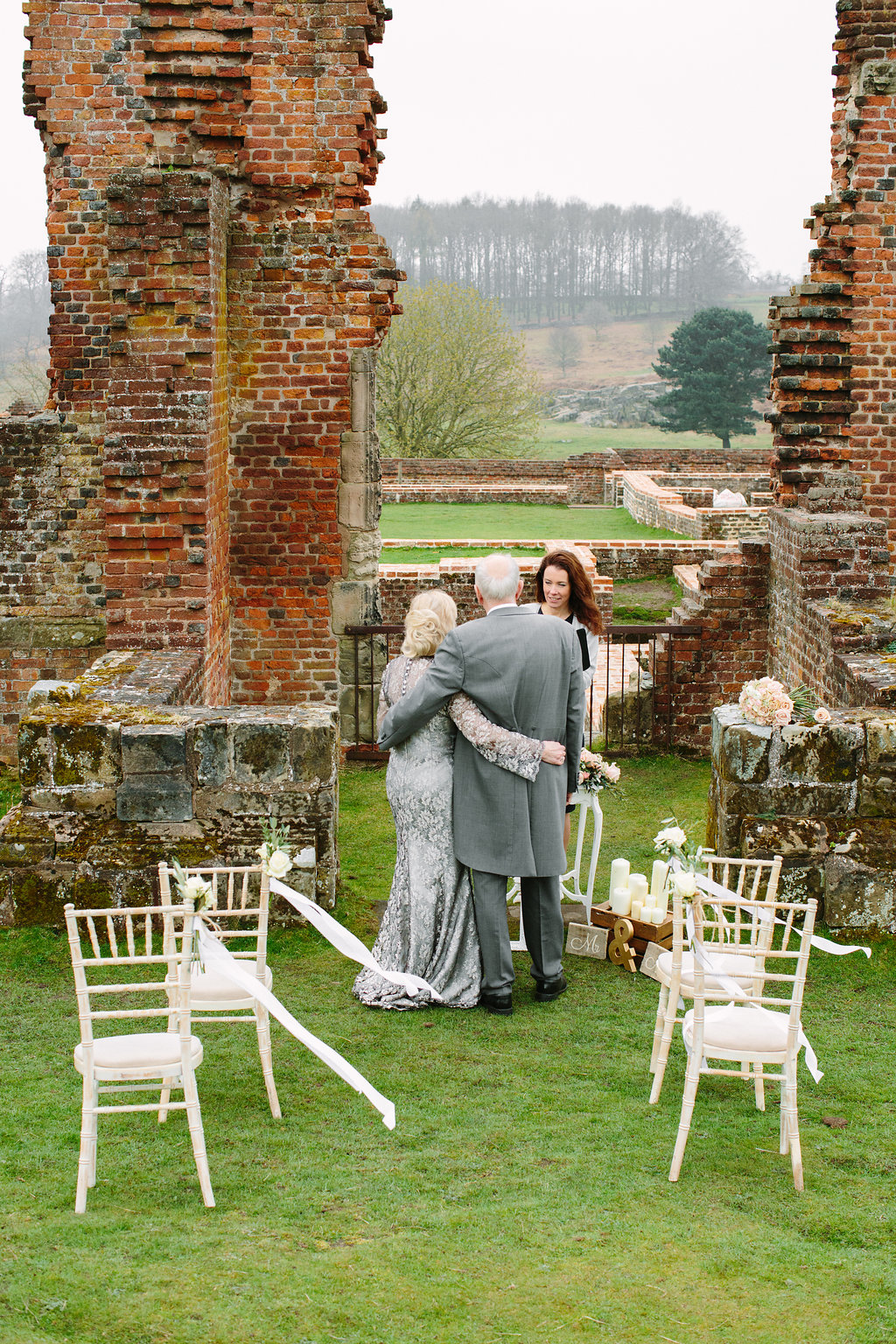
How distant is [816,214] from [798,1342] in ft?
29.5

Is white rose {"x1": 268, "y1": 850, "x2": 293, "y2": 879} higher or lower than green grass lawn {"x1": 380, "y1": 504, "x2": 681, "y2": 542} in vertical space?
lower

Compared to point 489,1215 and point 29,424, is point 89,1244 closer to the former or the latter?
point 489,1215

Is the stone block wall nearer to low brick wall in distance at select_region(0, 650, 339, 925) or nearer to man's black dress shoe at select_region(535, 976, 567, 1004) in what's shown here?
man's black dress shoe at select_region(535, 976, 567, 1004)

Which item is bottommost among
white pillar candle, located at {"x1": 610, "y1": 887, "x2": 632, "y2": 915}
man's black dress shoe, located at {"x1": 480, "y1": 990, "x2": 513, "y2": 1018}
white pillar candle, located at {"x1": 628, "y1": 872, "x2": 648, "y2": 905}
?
man's black dress shoe, located at {"x1": 480, "y1": 990, "x2": 513, "y2": 1018}

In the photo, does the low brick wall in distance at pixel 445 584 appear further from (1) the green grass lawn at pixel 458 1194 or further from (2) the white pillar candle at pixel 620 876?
(1) the green grass lawn at pixel 458 1194

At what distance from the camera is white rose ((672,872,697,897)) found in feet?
14.3

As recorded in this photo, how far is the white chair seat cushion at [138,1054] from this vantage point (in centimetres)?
389

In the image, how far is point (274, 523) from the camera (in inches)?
374

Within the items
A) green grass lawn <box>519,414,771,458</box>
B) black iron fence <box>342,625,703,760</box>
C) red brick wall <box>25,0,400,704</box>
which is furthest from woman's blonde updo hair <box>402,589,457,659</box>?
green grass lawn <box>519,414,771,458</box>

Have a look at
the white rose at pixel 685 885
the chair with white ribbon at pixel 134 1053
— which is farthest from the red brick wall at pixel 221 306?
the white rose at pixel 685 885

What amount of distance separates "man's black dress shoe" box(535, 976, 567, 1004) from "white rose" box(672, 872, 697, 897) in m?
1.48

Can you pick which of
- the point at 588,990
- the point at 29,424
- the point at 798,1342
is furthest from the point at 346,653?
the point at 798,1342

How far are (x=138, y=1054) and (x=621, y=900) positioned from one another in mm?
2901

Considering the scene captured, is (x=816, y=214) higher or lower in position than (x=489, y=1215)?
higher
